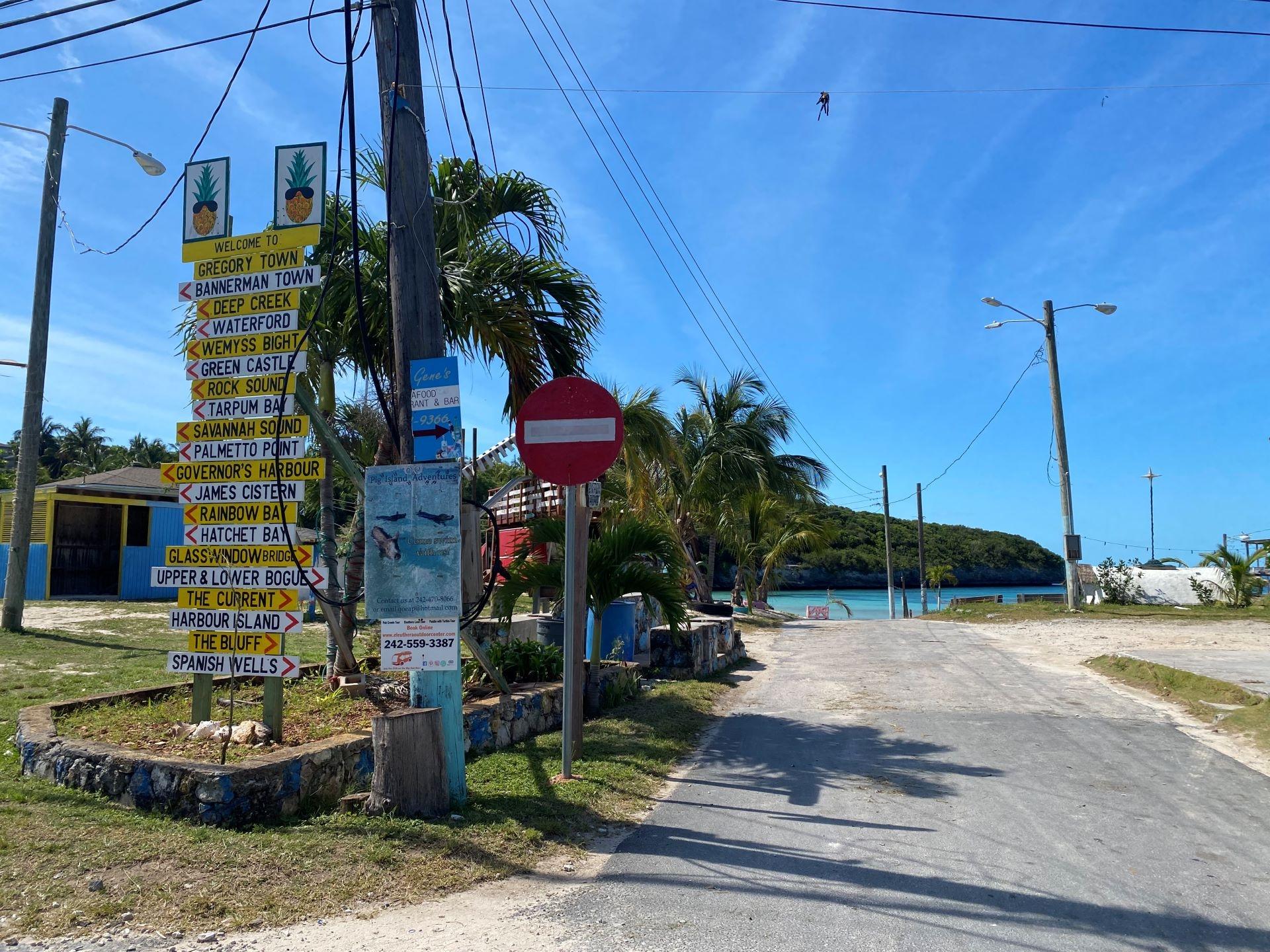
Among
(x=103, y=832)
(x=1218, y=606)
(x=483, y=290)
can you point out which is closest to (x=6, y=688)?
(x=103, y=832)

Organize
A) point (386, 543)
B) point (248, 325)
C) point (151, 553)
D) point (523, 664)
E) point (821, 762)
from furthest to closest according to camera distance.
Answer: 1. point (151, 553)
2. point (523, 664)
3. point (821, 762)
4. point (248, 325)
5. point (386, 543)

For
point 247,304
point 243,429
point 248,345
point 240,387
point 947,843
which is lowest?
point 947,843

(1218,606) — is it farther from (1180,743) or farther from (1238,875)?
(1238,875)

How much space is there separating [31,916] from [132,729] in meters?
2.71

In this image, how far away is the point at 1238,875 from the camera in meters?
4.29

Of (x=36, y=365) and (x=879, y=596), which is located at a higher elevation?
(x=36, y=365)

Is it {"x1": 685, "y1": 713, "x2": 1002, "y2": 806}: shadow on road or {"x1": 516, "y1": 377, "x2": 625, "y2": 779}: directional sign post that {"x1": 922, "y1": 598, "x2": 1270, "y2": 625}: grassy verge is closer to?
{"x1": 685, "y1": 713, "x2": 1002, "y2": 806}: shadow on road

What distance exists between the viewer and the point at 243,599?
596 centimetres

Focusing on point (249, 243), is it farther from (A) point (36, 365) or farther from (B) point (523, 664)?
(A) point (36, 365)

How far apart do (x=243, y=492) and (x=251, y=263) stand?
5.27 ft

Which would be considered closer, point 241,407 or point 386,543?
point 386,543

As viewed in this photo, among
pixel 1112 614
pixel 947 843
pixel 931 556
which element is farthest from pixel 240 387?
pixel 931 556

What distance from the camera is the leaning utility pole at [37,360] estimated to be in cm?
1365

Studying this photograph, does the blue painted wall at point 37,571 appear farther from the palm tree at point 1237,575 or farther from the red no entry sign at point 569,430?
the palm tree at point 1237,575
